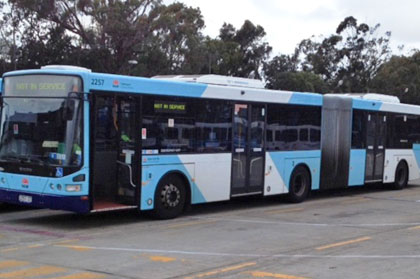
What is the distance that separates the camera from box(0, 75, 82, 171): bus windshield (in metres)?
10.7

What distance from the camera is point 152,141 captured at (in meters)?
11.9

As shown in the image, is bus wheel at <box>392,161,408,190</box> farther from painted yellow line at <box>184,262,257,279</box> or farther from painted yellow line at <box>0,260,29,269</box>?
painted yellow line at <box>0,260,29,269</box>

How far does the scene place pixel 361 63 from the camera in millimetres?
70500

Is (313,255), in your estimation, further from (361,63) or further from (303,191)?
(361,63)

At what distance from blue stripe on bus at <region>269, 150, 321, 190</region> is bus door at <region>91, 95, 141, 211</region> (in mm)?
4501

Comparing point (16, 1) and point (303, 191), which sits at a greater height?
point (16, 1)

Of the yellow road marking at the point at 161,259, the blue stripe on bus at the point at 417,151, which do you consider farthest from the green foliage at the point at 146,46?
the yellow road marking at the point at 161,259

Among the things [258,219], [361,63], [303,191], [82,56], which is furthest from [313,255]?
[361,63]

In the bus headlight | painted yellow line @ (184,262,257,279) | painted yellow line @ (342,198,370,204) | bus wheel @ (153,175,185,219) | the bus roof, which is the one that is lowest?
painted yellow line @ (342,198,370,204)

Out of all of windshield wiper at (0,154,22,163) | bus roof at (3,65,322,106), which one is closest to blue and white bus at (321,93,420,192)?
bus roof at (3,65,322,106)

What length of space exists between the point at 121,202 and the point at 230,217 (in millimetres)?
2713

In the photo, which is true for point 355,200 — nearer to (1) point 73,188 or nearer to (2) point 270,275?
(1) point 73,188

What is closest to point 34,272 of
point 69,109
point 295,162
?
point 69,109

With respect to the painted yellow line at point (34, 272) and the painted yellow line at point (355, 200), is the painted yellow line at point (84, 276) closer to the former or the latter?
the painted yellow line at point (34, 272)
